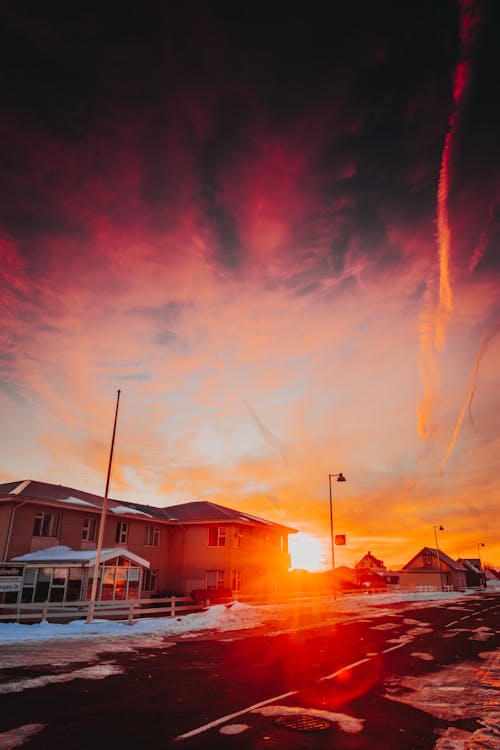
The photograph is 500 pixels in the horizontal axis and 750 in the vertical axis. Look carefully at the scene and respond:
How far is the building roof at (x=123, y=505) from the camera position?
33.4m

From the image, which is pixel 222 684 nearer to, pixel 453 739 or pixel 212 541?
pixel 453 739

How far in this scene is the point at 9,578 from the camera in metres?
22.5

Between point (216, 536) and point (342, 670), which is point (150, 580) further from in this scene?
point (342, 670)

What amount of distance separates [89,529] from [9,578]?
13554 millimetres

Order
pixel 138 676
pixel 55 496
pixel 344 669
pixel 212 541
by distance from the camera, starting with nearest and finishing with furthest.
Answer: pixel 138 676
pixel 344 669
pixel 55 496
pixel 212 541

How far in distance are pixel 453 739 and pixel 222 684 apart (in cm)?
482

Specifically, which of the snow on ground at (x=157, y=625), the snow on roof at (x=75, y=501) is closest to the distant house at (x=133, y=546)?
the snow on roof at (x=75, y=501)

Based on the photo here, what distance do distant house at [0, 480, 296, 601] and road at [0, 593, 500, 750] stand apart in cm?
1667

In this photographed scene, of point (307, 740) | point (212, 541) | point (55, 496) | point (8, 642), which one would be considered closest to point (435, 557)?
point (212, 541)

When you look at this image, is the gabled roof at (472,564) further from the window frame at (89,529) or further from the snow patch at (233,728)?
the snow patch at (233,728)

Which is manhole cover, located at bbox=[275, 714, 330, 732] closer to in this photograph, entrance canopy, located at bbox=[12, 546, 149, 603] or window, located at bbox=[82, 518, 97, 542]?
entrance canopy, located at bbox=[12, 546, 149, 603]

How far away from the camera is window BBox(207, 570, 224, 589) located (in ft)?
138

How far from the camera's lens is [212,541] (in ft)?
143

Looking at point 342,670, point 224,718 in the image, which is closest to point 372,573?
point 342,670
